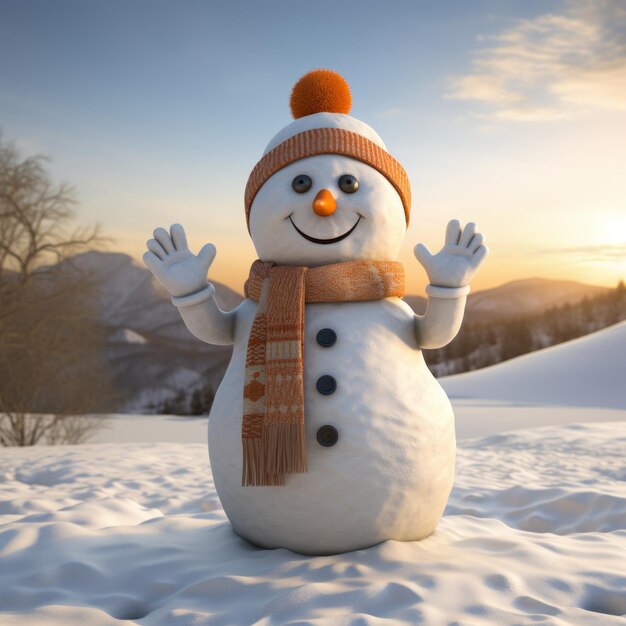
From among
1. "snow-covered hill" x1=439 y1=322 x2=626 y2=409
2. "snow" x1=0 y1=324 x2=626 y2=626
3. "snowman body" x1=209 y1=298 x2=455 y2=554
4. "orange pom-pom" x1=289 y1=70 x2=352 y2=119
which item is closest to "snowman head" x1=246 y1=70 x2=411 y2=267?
"orange pom-pom" x1=289 y1=70 x2=352 y2=119

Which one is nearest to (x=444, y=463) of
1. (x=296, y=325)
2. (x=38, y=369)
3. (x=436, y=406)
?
(x=436, y=406)

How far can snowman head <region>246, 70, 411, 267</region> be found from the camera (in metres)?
3.22

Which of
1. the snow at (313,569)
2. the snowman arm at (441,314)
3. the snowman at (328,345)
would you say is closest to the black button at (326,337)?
the snowman at (328,345)

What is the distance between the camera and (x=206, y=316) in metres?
3.44

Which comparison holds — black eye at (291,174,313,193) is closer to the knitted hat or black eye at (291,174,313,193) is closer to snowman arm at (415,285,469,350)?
the knitted hat

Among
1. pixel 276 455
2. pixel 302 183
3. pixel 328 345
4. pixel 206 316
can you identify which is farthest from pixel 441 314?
pixel 206 316

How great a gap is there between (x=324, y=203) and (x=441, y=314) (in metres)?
0.83

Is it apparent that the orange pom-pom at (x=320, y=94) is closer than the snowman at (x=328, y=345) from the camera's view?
No

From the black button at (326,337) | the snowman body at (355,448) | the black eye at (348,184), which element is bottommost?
the snowman body at (355,448)

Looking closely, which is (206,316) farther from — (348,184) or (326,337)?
(348,184)

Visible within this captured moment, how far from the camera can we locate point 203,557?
315cm

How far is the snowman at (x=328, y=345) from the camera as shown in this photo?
2924 mm

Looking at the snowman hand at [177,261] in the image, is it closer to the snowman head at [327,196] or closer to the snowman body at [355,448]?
the snowman head at [327,196]

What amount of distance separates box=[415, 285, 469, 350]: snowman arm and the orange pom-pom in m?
1.26
